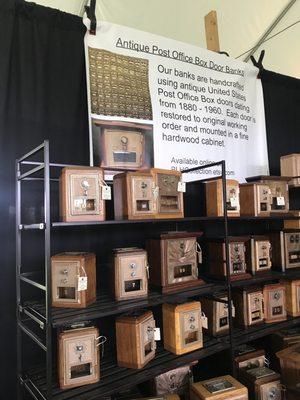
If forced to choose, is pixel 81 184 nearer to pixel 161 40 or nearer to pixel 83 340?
pixel 83 340

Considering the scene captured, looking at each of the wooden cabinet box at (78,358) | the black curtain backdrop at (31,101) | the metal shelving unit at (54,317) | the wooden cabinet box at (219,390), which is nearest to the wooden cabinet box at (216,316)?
the metal shelving unit at (54,317)

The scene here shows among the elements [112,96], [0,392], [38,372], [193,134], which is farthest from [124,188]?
[0,392]

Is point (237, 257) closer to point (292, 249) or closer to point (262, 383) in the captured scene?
point (292, 249)

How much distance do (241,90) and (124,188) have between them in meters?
1.51

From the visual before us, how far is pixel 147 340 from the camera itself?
5.61ft

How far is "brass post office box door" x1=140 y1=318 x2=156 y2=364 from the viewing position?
1665mm

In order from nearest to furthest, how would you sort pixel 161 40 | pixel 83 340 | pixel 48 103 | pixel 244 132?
pixel 83 340 < pixel 48 103 < pixel 161 40 < pixel 244 132

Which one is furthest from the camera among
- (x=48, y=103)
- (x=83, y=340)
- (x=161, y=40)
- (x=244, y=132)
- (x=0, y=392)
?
(x=244, y=132)

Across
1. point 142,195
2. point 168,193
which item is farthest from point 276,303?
point 142,195

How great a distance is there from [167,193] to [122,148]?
1.50 feet

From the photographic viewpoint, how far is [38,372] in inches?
67.1

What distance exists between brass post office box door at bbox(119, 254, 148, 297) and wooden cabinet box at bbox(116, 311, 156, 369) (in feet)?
0.43

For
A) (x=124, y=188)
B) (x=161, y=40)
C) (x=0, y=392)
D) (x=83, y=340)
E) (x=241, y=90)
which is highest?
(x=161, y=40)

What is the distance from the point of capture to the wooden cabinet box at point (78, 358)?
1.48m
